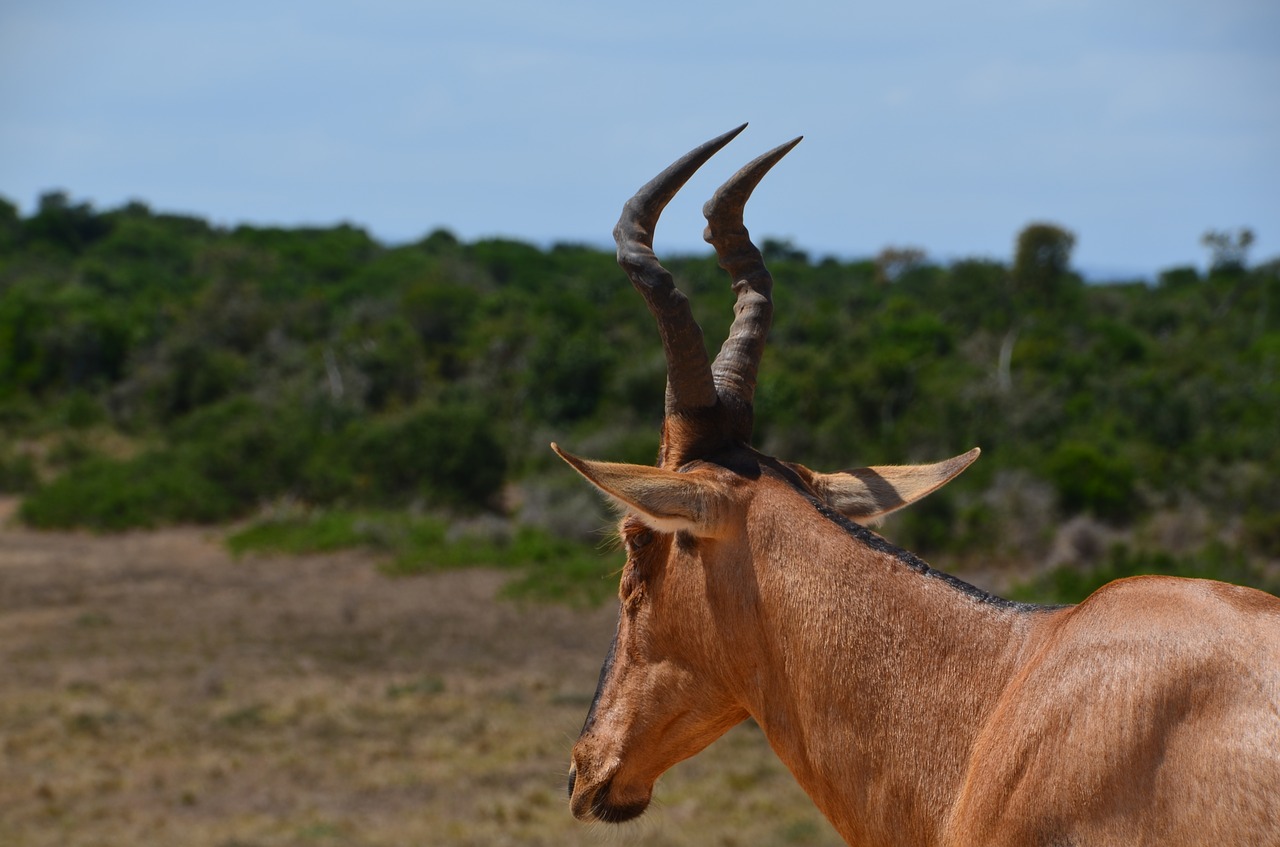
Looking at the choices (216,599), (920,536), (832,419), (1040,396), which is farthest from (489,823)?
(1040,396)

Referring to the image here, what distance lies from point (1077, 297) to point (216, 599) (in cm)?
3557

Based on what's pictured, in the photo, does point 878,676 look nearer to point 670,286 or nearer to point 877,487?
point 877,487

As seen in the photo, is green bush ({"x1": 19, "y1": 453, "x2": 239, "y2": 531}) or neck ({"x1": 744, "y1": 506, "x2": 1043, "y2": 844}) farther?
green bush ({"x1": 19, "y1": 453, "x2": 239, "y2": 531})

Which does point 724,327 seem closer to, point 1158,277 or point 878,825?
point 878,825

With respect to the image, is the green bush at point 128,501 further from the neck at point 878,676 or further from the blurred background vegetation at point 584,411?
the neck at point 878,676

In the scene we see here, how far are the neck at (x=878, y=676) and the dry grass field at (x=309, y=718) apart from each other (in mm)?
4782

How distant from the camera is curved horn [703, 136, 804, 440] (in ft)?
12.2

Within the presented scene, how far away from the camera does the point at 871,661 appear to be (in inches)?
123

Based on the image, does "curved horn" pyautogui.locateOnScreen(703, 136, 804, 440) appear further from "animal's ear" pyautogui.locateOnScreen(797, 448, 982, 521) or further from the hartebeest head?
"animal's ear" pyautogui.locateOnScreen(797, 448, 982, 521)

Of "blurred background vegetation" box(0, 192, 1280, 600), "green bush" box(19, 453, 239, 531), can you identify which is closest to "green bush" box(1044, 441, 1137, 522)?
"blurred background vegetation" box(0, 192, 1280, 600)

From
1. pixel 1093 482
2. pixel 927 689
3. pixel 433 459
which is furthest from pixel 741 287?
pixel 433 459

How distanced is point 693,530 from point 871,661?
0.54 metres

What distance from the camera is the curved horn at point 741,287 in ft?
12.2

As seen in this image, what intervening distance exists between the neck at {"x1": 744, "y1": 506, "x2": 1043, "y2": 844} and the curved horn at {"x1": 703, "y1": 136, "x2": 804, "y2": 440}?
565 millimetres
